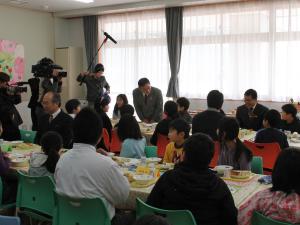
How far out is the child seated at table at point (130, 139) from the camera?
12.4ft

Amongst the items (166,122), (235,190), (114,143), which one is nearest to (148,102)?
(114,143)

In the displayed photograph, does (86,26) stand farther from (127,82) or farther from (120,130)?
(120,130)

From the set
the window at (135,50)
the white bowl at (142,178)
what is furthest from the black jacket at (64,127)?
the window at (135,50)

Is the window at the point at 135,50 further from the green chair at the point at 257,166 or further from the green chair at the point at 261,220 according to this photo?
the green chair at the point at 261,220

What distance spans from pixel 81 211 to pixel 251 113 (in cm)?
393

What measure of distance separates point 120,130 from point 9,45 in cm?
543

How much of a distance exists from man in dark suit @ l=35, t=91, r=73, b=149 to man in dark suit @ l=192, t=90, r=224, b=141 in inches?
53.9

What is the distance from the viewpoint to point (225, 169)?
2.88 m

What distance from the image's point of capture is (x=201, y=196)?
2.06 m

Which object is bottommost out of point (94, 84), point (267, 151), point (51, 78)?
point (267, 151)

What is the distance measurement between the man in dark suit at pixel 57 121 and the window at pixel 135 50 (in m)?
4.36

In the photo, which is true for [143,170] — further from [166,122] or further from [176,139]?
[166,122]

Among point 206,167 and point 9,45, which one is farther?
point 9,45

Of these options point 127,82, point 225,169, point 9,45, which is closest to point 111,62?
point 127,82
